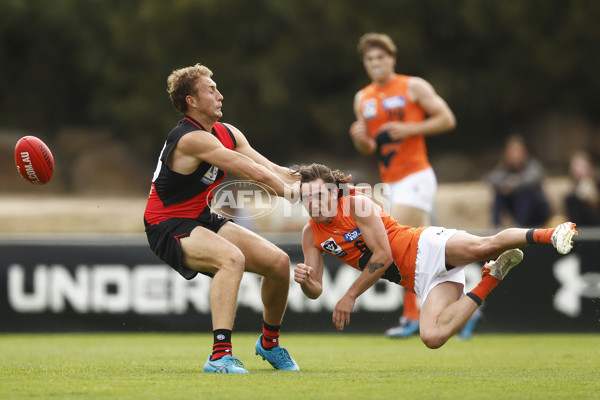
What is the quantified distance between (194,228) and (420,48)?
1548 cm

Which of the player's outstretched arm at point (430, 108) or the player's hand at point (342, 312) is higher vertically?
the player's outstretched arm at point (430, 108)

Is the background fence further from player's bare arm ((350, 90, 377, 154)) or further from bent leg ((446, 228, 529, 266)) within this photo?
bent leg ((446, 228, 529, 266))

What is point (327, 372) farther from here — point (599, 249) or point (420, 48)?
point (420, 48)

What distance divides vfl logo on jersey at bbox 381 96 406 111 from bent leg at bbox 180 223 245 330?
11.9 feet

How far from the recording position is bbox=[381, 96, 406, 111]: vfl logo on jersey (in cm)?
930

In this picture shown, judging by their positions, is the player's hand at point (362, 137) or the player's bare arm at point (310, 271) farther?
the player's hand at point (362, 137)

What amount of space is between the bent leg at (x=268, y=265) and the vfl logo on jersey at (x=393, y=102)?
3.33 meters

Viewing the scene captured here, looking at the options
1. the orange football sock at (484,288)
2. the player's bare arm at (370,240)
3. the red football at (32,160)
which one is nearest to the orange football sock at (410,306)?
the orange football sock at (484,288)

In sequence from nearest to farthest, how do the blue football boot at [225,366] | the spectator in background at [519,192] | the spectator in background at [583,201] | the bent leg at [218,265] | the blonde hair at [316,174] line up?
the blue football boot at [225,366] < the bent leg at [218,265] < the blonde hair at [316,174] < the spectator in background at [583,201] < the spectator in background at [519,192]

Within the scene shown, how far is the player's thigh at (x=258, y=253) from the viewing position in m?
6.36

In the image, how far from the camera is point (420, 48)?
821 inches

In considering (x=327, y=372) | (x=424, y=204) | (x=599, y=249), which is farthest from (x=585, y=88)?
(x=327, y=372)

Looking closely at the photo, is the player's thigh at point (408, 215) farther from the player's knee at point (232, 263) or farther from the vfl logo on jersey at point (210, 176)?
the player's knee at point (232, 263)

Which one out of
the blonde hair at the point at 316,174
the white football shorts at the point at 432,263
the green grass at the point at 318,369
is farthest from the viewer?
the white football shorts at the point at 432,263
